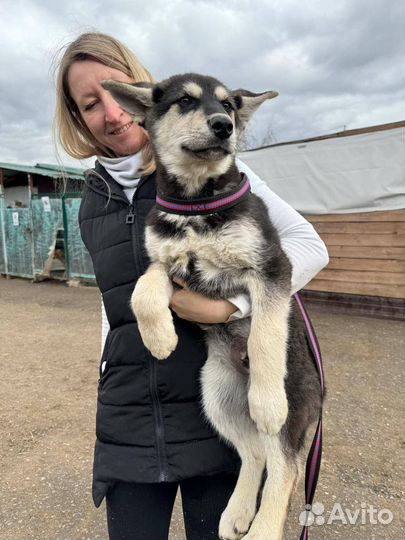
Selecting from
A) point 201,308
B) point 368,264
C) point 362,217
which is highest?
point 362,217

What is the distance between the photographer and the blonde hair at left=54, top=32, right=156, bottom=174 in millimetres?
2387

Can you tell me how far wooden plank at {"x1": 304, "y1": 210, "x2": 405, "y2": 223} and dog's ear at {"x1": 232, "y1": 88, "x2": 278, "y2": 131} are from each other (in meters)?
7.13

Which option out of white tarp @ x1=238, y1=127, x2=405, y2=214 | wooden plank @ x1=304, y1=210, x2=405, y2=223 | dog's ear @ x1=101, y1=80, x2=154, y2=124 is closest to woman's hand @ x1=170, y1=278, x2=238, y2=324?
dog's ear @ x1=101, y1=80, x2=154, y2=124

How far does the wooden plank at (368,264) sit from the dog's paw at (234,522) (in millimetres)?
7978

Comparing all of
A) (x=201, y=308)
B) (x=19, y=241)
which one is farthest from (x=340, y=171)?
(x=19, y=241)

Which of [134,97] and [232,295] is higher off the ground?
[134,97]

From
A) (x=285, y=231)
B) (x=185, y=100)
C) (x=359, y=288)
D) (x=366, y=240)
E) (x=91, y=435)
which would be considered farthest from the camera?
(x=359, y=288)

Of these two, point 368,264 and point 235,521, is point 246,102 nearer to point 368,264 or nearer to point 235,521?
point 235,521

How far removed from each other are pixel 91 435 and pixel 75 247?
32.9 feet

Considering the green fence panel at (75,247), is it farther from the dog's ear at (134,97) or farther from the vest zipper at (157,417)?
the vest zipper at (157,417)

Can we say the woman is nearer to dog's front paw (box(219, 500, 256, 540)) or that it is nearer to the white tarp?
dog's front paw (box(219, 500, 256, 540))

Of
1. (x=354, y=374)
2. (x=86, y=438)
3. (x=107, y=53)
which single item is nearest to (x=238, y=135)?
(x=107, y=53)

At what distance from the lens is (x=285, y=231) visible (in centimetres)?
228

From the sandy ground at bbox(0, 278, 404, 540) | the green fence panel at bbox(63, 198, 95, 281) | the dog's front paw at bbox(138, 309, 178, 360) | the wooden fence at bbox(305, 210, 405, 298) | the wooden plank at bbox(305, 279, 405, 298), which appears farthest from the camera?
the green fence panel at bbox(63, 198, 95, 281)
